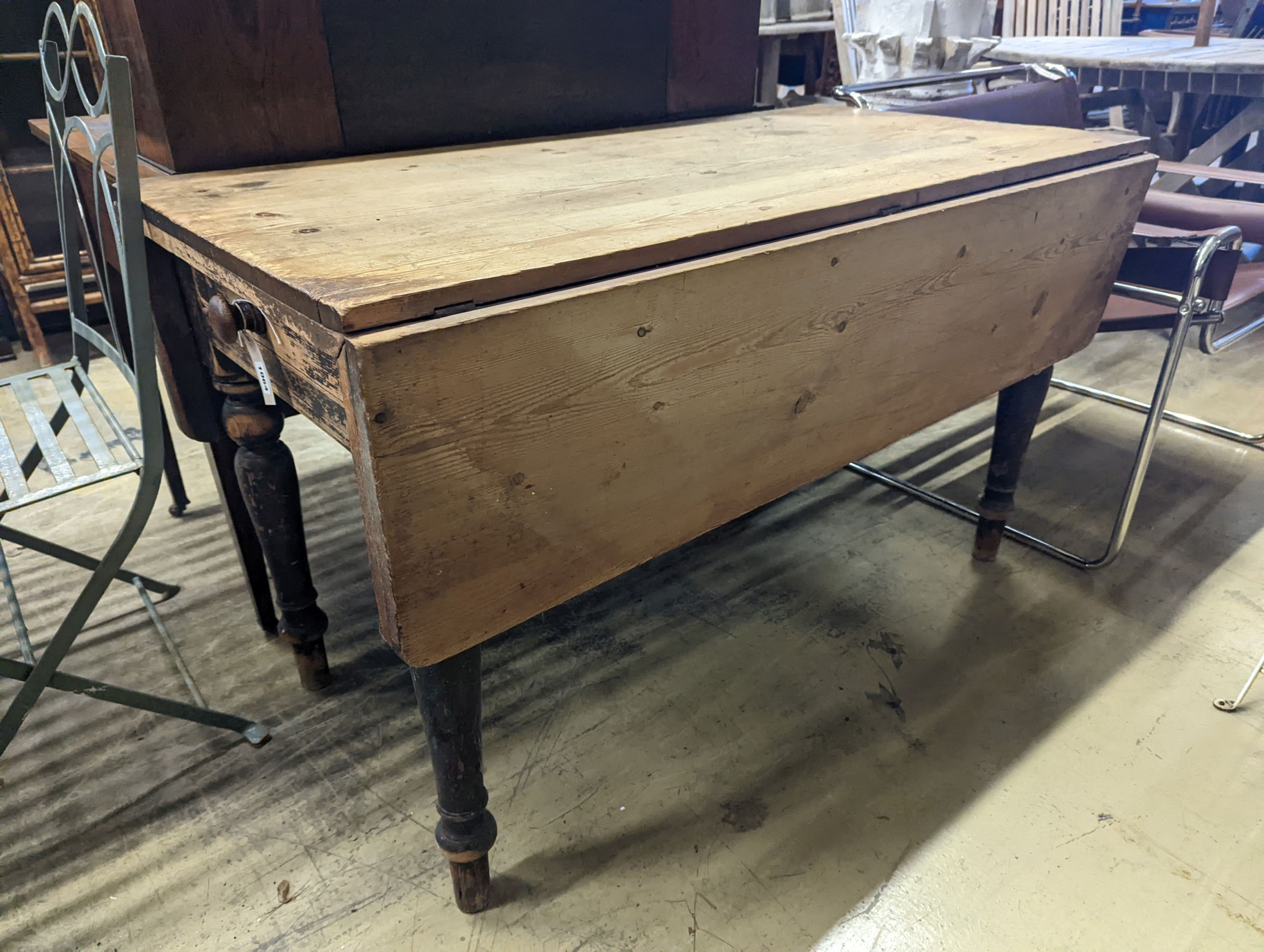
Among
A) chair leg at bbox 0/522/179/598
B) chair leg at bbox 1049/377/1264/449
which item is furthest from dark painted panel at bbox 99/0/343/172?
chair leg at bbox 1049/377/1264/449

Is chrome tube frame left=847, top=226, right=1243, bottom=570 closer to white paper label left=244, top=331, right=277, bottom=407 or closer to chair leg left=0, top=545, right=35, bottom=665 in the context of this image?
white paper label left=244, top=331, right=277, bottom=407

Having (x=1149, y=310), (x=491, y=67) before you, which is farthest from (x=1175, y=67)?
(x=491, y=67)

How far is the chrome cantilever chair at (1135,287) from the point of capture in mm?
1578

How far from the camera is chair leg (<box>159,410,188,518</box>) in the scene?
1826mm

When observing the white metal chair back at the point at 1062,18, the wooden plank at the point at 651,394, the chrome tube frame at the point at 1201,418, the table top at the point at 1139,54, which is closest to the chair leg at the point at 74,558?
the wooden plank at the point at 651,394

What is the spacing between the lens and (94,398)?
1.30 metres

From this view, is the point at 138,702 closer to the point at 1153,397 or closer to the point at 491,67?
the point at 491,67

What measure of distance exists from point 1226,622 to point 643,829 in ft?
4.04

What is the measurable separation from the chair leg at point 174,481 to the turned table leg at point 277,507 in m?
0.55

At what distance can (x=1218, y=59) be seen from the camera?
2.64 meters

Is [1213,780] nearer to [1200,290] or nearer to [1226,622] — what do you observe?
[1226,622]

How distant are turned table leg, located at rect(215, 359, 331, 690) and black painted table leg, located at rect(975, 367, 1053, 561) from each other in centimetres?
128

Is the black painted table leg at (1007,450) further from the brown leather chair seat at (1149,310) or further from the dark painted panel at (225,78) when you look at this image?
the dark painted panel at (225,78)

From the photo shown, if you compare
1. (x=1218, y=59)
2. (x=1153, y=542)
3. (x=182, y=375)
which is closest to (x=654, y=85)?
(x=182, y=375)
